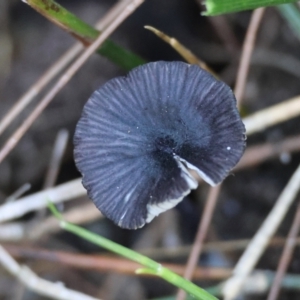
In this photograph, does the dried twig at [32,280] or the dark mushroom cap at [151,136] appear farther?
the dried twig at [32,280]

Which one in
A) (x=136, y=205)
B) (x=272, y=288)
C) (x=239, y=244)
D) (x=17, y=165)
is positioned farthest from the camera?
(x=17, y=165)

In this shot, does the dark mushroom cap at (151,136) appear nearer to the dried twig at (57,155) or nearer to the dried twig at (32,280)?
the dried twig at (32,280)

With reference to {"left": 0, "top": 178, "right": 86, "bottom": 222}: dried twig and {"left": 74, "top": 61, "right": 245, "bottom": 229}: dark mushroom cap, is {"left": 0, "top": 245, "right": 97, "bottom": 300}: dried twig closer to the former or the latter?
{"left": 0, "top": 178, "right": 86, "bottom": 222}: dried twig

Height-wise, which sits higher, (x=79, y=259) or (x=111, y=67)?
(x=111, y=67)

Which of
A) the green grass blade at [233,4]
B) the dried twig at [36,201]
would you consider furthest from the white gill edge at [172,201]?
the dried twig at [36,201]

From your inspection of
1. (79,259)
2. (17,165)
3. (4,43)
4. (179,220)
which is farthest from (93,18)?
(79,259)

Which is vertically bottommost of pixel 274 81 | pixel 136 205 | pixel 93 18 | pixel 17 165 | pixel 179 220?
pixel 136 205

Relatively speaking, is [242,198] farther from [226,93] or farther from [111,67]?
[226,93]

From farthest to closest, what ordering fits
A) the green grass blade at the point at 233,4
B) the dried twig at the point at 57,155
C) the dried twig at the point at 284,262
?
the dried twig at the point at 57,155 → the dried twig at the point at 284,262 → the green grass blade at the point at 233,4

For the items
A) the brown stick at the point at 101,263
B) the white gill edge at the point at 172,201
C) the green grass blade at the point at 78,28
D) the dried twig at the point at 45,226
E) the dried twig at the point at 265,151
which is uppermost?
the green grass blade at the point at 78,28
